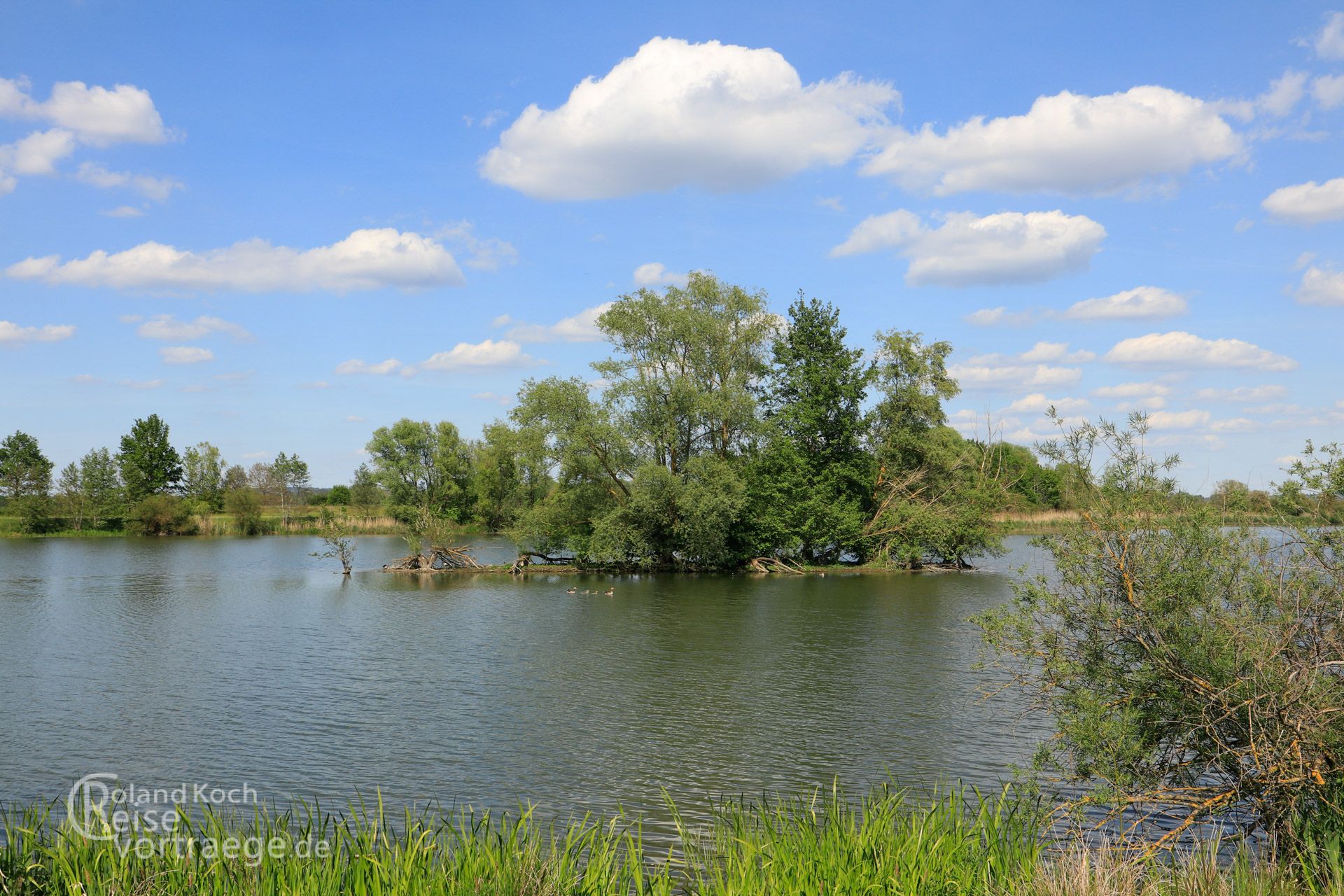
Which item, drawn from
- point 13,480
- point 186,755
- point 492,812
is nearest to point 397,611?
point 186,755

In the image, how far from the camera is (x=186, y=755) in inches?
603

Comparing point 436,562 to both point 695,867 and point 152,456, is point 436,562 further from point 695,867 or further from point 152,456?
point 152,456

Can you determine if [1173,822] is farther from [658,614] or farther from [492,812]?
[658,614]

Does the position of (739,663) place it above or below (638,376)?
below

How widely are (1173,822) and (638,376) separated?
120 ft

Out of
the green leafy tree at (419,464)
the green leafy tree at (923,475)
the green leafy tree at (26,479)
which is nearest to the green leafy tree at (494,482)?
the green leafy tree at (419,464)

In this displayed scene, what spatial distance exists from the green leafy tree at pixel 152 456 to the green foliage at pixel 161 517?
30.6 feet

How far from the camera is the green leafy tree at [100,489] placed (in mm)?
85438

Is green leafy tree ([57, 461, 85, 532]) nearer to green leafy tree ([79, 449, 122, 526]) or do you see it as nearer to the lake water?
green leafy tree ([79, 449, 122, 526])

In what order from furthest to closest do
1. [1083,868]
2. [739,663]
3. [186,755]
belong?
1. [739,663]
2. [186,755]
3. [1083,868]

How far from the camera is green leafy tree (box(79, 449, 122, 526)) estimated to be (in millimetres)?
85438

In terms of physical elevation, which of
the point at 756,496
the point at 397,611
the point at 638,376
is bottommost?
the point at 397,611

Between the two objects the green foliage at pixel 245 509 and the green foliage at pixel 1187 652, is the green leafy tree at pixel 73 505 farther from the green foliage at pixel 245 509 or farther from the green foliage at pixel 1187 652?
the green foliage at pixel 1187 652

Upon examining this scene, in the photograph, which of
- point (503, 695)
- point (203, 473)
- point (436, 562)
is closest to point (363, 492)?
point (203, 473)
